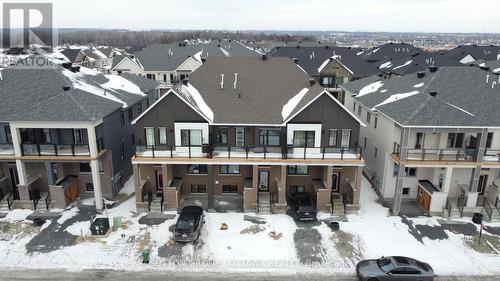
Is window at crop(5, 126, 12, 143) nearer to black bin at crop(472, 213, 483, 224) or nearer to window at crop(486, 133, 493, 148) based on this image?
black bin at crop(472, 213, 483, 224)

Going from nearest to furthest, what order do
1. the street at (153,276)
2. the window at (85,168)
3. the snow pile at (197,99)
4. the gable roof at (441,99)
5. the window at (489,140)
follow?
the street at (153,276) → the gable roof at (441,99) → the snow pile at (197,99) → the window at (489,140) → the window at (85,168)

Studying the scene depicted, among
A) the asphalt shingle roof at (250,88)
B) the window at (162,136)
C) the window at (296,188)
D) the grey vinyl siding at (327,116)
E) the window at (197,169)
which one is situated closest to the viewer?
the grey vinyl siding at (327,116)

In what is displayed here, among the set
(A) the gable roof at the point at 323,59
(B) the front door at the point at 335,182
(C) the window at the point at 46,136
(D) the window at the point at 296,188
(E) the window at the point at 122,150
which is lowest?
(D) the window at the point at 296,188

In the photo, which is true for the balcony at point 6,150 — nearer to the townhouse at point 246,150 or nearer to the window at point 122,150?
the window at point 122,150

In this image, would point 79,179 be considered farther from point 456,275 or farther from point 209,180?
point 456,275

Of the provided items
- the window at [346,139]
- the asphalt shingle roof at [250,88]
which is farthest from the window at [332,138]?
the asphalt shingle roof at [250,88]

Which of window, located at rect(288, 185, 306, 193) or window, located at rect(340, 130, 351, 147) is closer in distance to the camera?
window, located at rect(340, 130, 351, 147)

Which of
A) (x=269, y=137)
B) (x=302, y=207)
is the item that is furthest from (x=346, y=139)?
(x=302, y=207)

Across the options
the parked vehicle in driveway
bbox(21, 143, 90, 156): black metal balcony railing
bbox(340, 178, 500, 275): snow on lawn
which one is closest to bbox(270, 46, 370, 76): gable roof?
bbox(340, 178, 500, 275): snow on lawn
